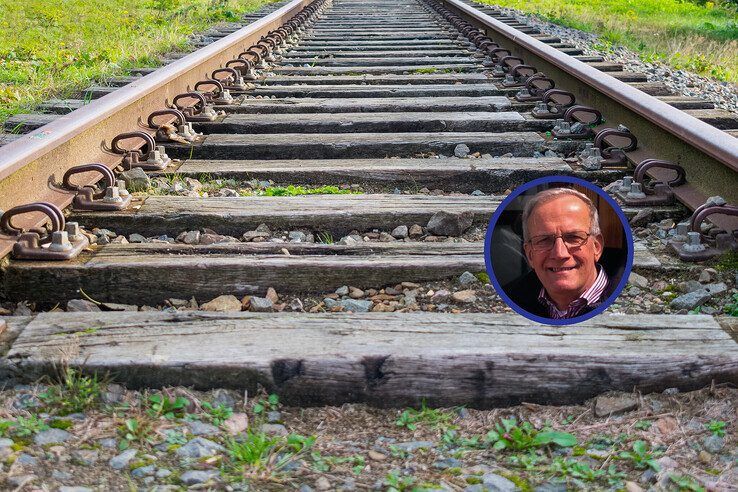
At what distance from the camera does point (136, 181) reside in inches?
129

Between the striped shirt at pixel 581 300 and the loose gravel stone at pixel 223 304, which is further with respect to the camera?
the loose gravel stone at pixel 223 304

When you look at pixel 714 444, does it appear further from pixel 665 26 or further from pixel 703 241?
pixel 665 26

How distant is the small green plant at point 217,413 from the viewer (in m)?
1.77

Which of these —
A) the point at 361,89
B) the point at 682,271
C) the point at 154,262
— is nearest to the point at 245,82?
the point at 361,89

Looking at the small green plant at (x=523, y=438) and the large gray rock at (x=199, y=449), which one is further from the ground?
the large gray rock at (x=199, y=449)

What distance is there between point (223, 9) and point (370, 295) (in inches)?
356

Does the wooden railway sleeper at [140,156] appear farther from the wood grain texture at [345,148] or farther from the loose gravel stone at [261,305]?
the loose gravel stone at [261,305]

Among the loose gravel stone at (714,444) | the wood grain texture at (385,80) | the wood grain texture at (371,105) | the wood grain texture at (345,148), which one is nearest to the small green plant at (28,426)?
the loose gravel stone at (714,444)

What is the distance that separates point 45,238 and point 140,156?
1055 mm

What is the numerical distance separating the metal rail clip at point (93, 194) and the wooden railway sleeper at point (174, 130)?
90cm

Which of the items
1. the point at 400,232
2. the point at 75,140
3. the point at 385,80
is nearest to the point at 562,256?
the point at 400,232

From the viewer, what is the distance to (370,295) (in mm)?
2445

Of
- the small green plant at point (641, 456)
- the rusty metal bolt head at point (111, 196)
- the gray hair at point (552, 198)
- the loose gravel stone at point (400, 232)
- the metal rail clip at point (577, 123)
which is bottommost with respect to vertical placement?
the small green plant at point (641, 456)

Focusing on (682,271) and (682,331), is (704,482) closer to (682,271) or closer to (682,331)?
(682,331)
